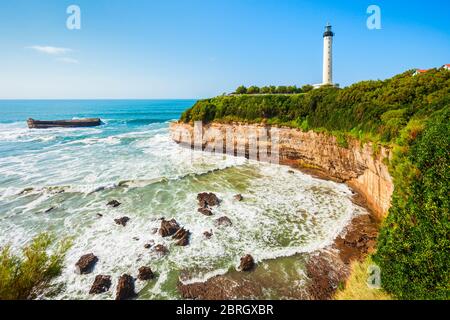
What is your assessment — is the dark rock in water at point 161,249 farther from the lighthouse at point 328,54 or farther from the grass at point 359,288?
the lighthouse at point 328,54

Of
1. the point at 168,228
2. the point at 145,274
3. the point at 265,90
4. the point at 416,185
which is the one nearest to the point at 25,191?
the point at 168,228

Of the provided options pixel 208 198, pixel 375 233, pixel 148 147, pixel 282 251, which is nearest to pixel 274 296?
pixel 282 251

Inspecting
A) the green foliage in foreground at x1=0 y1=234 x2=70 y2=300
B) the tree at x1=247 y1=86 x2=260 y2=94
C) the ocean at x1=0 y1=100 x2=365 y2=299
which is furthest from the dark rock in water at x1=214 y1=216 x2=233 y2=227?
the tree at x1=247 y1=86 x2=260 y2=94

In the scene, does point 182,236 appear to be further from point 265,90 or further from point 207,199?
point 265,90

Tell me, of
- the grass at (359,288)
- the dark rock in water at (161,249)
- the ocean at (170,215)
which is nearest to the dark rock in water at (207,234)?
the ocean at (170,215)

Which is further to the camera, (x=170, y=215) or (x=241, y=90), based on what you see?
(x=241, y=90)

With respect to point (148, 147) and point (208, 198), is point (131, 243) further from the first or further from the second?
point (148, 147)

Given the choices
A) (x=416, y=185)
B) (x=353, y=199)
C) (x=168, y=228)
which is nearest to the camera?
(x=416, y=185)
